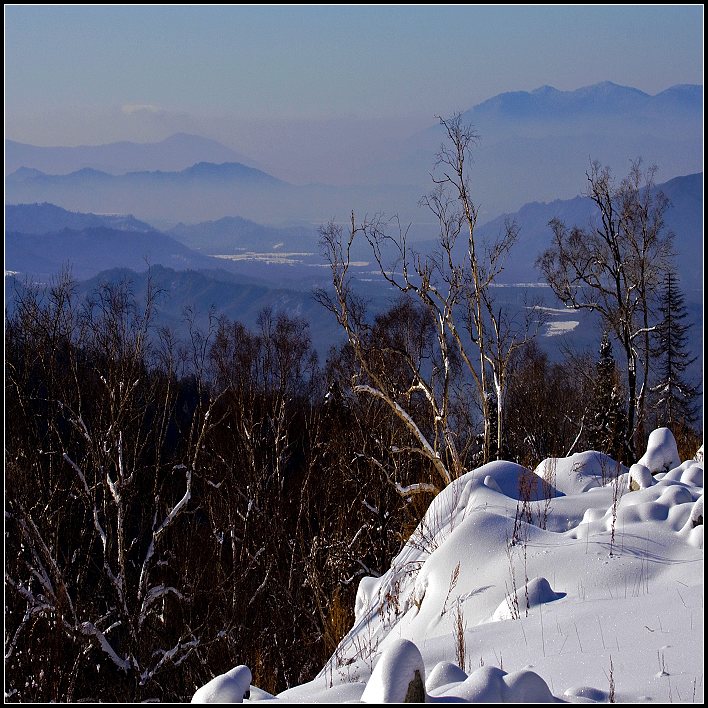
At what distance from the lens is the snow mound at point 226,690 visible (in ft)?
11.4

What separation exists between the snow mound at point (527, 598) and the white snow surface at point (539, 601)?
13 mm

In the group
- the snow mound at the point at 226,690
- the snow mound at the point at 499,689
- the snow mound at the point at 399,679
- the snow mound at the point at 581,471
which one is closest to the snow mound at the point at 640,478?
the snow mound at the point at 581,471

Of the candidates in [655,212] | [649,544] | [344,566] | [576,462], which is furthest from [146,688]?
[655,212]

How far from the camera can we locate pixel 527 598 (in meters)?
5.31

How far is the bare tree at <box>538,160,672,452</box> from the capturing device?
2275cm

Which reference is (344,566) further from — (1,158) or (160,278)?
(160,278)

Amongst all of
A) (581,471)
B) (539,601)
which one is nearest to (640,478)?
(581,471)

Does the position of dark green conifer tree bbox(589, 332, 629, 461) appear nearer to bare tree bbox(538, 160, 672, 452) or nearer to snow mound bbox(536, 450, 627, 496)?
bare tree bbox(538, 160, 672, 452)

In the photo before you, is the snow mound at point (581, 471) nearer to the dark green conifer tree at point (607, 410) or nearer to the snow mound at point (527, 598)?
the snow mound at point (527, 598)

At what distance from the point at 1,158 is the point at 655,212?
23.7 m

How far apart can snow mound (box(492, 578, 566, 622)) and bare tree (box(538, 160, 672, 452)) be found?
17766 millimetres

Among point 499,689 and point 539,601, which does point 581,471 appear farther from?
point 499,689

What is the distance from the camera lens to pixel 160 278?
513ft

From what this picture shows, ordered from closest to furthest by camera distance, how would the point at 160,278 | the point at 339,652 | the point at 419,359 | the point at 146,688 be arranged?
the point at 339,652 < the point at 146,688 < the point at 419,359 < the point at 160,278
